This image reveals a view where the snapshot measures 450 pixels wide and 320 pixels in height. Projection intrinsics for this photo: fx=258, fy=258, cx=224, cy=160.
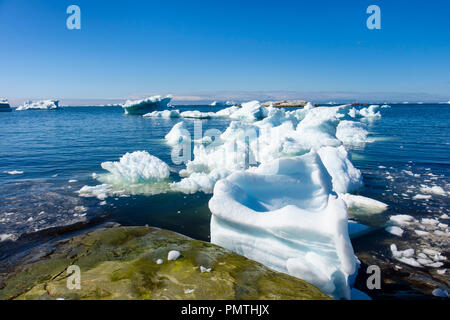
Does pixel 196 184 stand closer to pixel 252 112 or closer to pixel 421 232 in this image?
pixel 421 232

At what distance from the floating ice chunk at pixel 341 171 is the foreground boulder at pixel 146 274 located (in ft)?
19.4

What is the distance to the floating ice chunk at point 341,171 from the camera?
8.48 meters

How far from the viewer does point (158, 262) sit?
3.57 m

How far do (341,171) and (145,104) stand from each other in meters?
55.5

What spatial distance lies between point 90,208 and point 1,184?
519 cm

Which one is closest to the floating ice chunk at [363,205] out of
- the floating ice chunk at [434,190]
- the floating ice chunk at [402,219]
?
the floating ice chunk at [402,219]

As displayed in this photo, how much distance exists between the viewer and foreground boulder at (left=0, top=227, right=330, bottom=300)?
110 inches

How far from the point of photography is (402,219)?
6.50 m

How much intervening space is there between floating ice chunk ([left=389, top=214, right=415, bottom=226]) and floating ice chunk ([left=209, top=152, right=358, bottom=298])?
2.37m

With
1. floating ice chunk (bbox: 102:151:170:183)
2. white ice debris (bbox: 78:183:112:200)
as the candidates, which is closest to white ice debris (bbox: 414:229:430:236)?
floating ice chunk (bbox: 102:151:170:183)

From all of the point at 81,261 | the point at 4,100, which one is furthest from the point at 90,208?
the point at 4,100

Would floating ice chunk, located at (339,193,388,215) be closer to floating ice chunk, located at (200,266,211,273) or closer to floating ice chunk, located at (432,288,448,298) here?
floating ice chunk, located at (432,288,448,298)
